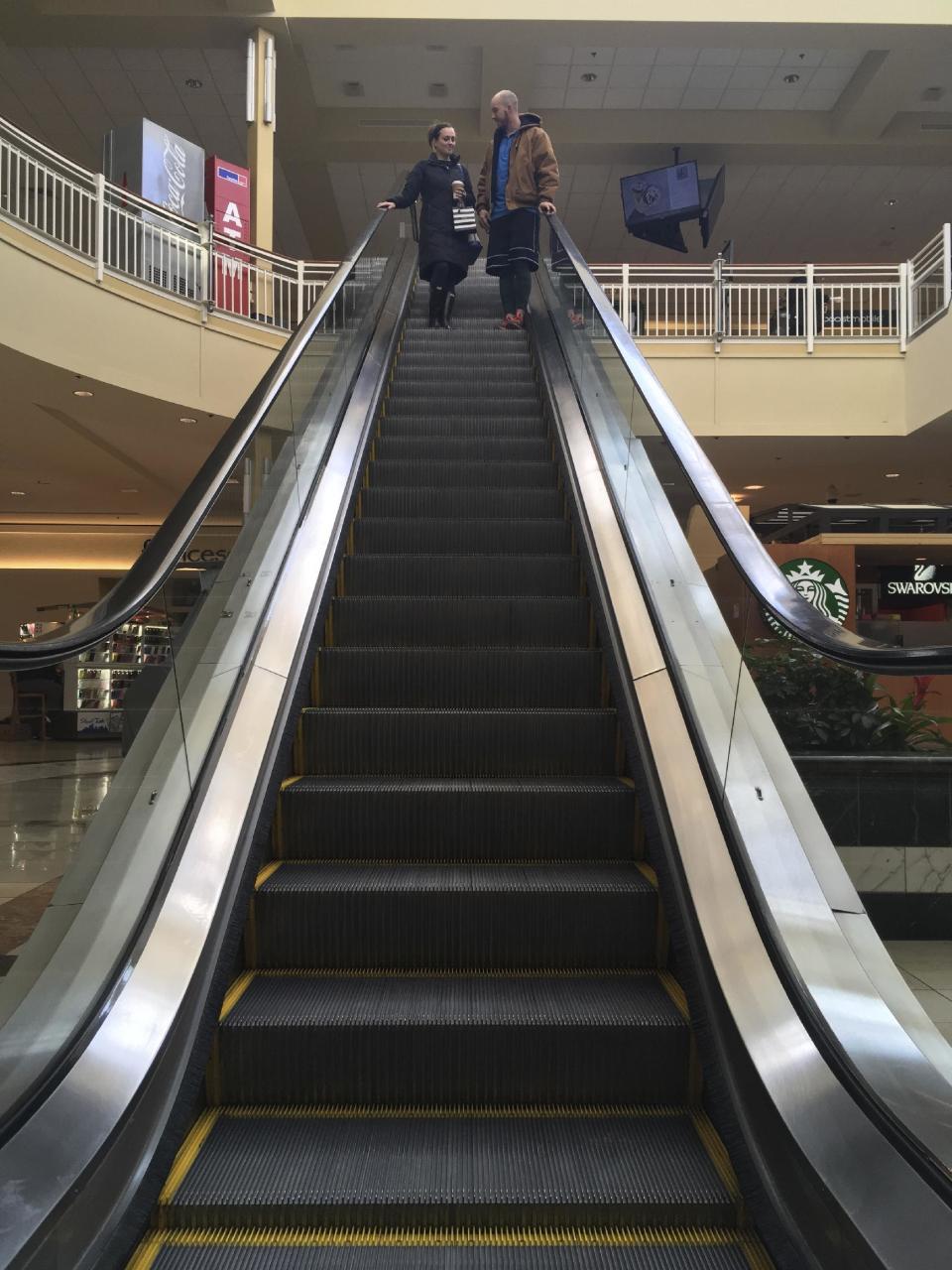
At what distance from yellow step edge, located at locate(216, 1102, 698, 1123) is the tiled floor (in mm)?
532

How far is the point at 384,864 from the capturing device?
262 centimetres

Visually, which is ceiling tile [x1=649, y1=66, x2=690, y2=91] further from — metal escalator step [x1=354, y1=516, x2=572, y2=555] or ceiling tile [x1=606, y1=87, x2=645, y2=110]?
metal escalator step [x1=354, y1=516, x2=572, y2=555]

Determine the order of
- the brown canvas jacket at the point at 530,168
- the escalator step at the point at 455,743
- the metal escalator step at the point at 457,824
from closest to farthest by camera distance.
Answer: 1. the metal escalator step at the point at 457,824
2. the escalator step at the point at 455,743
3. the brown canvas jacket at the point at 530,168

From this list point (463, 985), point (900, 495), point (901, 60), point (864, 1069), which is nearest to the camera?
point (864, 1069)

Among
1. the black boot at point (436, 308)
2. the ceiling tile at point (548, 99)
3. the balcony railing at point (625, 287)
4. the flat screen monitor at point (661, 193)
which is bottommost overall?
the black boot at point (436, 308)

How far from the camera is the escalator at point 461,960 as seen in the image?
1.64 meters

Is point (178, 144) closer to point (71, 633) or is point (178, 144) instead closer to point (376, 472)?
point (376, 472)

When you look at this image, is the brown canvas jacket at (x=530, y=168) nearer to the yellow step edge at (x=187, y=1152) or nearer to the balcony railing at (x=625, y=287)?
the balcony railing at (x=625, y=287)

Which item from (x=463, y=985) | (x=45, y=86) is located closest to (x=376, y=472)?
(x=463, y=985)

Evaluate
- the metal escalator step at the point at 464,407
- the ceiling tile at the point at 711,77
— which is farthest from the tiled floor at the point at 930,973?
the ceiling tile at the point at 711,77

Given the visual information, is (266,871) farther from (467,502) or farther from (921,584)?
(921,584)

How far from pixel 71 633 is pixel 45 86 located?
13785 millimetres

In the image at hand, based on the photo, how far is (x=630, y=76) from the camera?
12.5 m

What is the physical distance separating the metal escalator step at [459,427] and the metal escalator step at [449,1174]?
4100 millimetres
